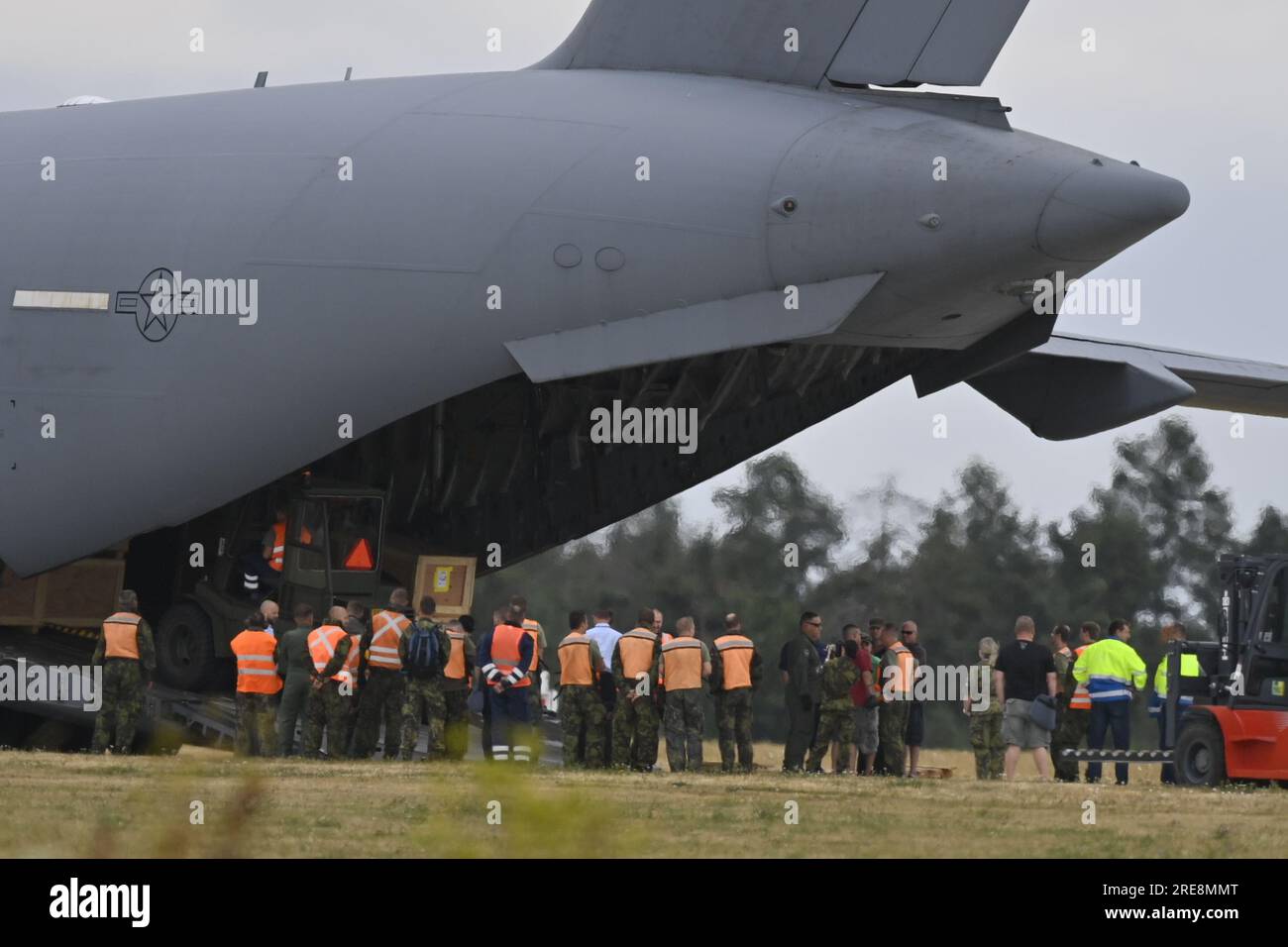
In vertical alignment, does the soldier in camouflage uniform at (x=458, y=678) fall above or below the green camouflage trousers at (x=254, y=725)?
above

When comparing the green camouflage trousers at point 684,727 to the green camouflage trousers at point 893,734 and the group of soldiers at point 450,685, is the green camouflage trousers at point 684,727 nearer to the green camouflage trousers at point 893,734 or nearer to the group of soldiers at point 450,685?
the group of soldiers at point 450,685

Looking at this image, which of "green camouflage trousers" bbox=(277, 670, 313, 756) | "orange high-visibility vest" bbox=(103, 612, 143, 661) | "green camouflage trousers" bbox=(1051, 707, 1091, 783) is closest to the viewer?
"orange high-visibility vest" bbox=(103, 612, 143, 661)

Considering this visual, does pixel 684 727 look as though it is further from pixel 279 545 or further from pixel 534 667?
pixel 279 545

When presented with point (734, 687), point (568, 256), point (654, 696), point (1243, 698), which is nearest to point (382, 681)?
point (654, 696)

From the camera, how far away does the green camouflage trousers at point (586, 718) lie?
16.0 meters

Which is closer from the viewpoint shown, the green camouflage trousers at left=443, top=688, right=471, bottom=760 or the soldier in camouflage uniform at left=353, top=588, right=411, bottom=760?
the green camouflage trousers at left=443, top=688, right=471, bottom=760

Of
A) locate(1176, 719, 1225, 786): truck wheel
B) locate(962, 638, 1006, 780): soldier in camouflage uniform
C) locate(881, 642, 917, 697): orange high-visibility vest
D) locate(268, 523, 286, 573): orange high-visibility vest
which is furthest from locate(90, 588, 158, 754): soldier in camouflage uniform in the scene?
locate(1176, 719, 1225, 786): truck wheel

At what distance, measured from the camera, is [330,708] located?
15391mm

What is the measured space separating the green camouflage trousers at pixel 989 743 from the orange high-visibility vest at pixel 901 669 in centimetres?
90

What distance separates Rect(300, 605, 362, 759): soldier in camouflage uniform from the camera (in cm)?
1524

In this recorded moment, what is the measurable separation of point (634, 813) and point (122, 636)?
612 centimetres

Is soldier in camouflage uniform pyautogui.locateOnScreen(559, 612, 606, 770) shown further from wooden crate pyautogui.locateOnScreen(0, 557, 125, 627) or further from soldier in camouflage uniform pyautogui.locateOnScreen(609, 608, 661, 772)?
wooden crate pyautogui.locateOnScreen(0, 557, 125, 627)

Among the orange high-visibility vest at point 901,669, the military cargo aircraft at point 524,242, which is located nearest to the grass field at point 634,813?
the orange high-visibility vest at point 901,669

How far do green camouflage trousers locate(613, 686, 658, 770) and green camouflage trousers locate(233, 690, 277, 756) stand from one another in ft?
9.61
